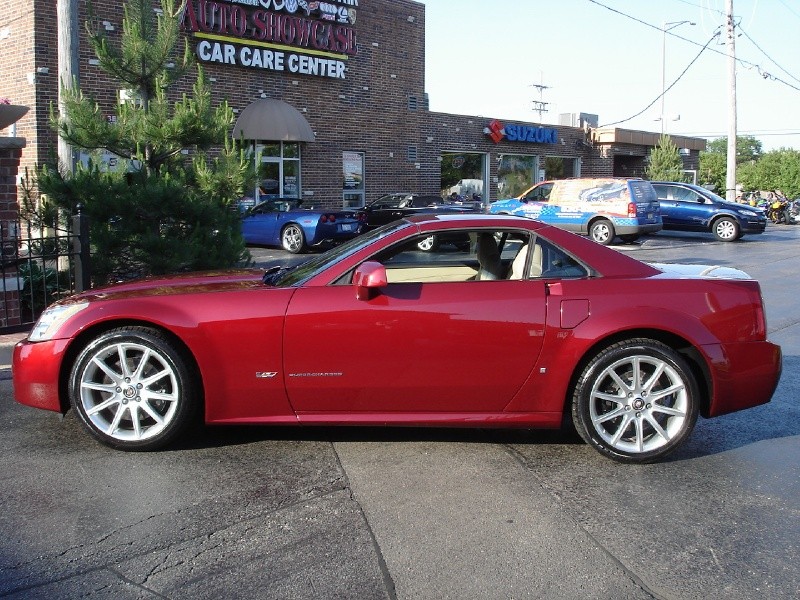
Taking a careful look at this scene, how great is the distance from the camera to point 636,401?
482 cm

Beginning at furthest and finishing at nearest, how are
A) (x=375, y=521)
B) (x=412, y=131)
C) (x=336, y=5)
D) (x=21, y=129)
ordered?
(x=412, y=131) < (x=336, y=5) < (x=21, y=129) < (x=375, y=521)

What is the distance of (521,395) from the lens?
4809 mm

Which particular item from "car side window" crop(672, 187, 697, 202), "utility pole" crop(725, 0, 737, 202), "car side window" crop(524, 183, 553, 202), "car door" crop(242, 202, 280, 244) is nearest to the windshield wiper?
"car door" crop(242, 202, 280, 244)

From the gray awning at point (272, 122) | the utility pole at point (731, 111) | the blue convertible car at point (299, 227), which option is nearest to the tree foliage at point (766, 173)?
the utility pole at point (731, 111)

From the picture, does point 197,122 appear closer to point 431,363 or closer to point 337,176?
point 431,363

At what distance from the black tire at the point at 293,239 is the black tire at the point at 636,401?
43.1 ft

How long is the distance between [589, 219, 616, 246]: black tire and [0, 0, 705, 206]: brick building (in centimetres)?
781

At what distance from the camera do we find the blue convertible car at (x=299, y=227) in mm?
17359

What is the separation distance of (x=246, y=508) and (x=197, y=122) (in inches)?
250

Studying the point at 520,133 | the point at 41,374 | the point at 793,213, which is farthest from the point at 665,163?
the point at 41,374

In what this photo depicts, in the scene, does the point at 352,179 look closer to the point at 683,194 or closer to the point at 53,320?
the point at 683,194

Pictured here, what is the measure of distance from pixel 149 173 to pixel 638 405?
266 inches

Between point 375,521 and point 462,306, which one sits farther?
point 462,306

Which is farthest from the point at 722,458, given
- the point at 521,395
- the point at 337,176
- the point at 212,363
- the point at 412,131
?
the point at 412,131
